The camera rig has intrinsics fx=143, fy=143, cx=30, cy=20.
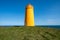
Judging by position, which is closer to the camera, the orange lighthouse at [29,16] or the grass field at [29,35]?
the grass field at [29,35]

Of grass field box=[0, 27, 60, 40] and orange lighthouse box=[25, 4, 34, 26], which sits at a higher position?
orange lighthouse box=[25, 4, 34, 26]

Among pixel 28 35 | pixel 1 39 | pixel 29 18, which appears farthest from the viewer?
pixel 29 18

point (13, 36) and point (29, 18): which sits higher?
point (29, 18)

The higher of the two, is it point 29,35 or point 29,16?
point 29,16

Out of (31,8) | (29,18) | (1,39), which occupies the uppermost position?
(31,8)

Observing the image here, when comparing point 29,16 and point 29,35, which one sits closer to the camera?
point 29,35

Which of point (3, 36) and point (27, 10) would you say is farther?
point (27, 10)

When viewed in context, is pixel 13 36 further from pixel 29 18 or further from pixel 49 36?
pixel 29 18

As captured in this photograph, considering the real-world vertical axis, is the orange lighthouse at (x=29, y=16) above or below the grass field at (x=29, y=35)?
above

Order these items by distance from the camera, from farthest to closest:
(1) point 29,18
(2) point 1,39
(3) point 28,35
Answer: (1) point 29,18, (3) point 28,35, (2) point 1,39

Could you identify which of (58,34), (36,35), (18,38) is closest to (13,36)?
(18,38)

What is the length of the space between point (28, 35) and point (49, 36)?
10.4 feet

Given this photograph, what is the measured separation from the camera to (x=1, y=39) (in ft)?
65.3

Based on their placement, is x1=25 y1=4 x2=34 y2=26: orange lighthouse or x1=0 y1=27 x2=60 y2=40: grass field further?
x1=25 y1=4 x2=34 y2=26: orange lighthouse
